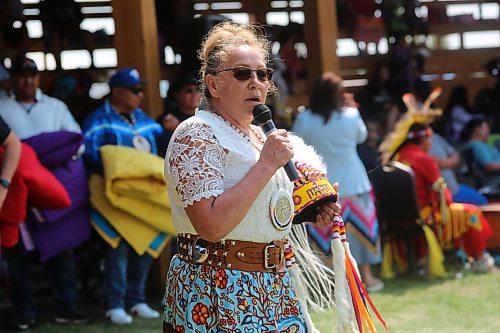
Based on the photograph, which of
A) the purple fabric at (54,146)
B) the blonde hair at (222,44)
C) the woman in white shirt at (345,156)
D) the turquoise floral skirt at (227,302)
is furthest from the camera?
the woman in white shirt at (345,156)

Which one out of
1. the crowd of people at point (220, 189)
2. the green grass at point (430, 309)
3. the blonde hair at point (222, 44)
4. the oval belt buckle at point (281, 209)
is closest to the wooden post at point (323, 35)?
the crowd of people at point (220, 189)

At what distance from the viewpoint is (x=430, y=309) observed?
6.03m

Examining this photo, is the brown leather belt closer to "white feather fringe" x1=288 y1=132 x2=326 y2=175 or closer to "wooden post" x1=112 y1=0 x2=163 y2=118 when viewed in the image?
"white feather fringe" x1=288 y1=132 x2=326 y2=175

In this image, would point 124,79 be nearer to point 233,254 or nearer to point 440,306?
point 440,306

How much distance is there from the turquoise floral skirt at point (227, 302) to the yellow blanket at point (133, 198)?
113 inches

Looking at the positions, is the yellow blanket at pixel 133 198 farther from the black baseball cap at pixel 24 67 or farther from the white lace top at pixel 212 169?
the white lace top at pixel 212 169

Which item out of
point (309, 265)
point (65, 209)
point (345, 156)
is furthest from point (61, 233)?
point (309, 265)

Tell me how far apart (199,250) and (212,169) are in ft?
0.94

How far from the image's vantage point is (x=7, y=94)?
5781 mm

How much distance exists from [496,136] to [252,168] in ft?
25.9

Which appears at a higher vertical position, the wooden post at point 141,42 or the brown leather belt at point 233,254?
the wooden post at point 141,42

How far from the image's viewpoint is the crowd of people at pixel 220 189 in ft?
8.71

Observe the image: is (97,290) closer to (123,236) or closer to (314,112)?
(123,236)

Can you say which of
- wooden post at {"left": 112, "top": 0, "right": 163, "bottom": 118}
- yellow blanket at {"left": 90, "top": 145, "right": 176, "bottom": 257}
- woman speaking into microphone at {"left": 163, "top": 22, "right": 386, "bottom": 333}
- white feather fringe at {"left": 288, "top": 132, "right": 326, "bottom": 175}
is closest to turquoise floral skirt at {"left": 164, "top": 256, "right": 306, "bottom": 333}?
woman speaking into microphone at {"left": 163, "top": 22, "right": 386, "bottom": 333}
